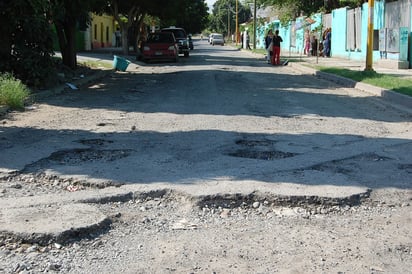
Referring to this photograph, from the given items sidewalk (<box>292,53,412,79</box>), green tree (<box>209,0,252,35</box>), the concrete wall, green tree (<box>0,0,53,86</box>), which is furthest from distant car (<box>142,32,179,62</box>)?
green tree (<box>209,0,252,35</box>)

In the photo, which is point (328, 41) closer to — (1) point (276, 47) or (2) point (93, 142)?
(1) point (276, 47)

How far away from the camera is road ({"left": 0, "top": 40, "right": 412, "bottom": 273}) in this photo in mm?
3943

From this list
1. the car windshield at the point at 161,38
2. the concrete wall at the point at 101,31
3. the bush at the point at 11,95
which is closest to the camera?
the bush at the point at 11,95

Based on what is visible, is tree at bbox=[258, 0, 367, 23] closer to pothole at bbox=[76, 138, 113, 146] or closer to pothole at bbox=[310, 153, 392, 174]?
pothole at bbox=[310, 153, 392, 174]

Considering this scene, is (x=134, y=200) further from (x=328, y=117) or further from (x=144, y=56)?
(x=144, y=56)

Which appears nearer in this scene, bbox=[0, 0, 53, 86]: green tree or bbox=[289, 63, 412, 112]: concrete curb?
bbox=[289, 63, 412, 112]: concrete curb

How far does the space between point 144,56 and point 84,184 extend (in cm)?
2418

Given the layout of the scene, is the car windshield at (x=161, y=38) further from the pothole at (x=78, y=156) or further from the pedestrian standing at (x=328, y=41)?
the pothole at (x=78, y=156)

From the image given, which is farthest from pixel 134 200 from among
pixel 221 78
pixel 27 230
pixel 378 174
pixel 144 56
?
pixel 144 56

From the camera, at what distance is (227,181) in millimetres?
5648

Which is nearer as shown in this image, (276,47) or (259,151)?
(259,151)

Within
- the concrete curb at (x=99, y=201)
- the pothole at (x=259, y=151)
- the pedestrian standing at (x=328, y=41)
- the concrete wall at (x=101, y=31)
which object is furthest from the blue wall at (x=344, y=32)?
the concrete wall at (x=101, y=31)

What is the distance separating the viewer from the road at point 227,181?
3.94m

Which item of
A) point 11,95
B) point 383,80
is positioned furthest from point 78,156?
point 383,80
